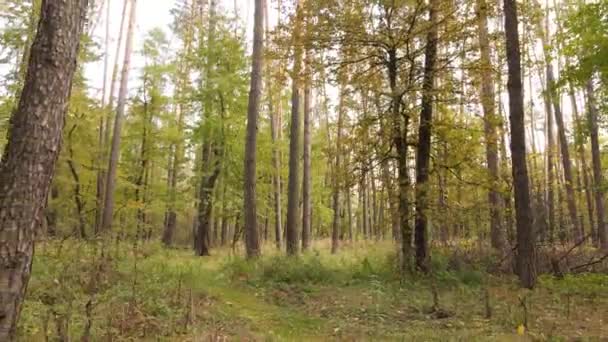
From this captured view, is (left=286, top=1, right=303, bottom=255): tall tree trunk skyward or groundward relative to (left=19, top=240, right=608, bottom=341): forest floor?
skyward

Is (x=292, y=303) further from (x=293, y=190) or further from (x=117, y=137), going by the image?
(x=117, y=137)

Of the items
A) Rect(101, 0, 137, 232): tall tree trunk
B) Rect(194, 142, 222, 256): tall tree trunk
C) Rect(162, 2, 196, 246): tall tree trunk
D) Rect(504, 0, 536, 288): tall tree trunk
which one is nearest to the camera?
Rect(504, 0, 536, 288): tall tree trunk

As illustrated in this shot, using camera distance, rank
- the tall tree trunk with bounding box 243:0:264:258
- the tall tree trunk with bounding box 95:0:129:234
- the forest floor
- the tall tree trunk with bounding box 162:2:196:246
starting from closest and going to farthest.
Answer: the forest floor < the tall tree trunk with bounding box 243:0:264:258 < the tall tree trunk with bounding box 162:2:196:246 < the tall tree trunk with bounding box 95:0:129:234

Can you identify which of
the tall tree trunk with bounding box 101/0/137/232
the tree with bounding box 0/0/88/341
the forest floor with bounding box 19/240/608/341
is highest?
the tall tree trunk with bounding box 101/0/137/232

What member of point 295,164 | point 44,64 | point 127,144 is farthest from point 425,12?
point 127,144

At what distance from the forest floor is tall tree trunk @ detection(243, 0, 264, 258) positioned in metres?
1.10

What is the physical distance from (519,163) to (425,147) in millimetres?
2183

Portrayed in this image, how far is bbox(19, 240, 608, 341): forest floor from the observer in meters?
4.78

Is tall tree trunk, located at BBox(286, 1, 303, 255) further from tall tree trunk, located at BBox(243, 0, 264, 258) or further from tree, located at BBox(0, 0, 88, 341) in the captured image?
tree, located at BBox(0, 0, 88, 341)

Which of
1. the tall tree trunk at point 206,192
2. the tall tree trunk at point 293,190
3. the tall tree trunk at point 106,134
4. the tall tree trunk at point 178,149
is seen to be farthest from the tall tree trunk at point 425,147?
the tall tree trunk at point 106,134

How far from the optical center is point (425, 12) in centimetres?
947

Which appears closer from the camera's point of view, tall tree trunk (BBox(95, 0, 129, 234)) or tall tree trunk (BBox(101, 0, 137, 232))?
tall tree trunk (BBox(101, 0, 137, 232))

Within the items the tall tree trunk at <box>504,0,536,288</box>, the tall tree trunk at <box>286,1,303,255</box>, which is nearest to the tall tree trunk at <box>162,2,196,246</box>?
the tall tree trunk at <box>286,1,303,255</box>

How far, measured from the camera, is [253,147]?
36.8 feet
